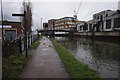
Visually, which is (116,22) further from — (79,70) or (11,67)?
(11,67)

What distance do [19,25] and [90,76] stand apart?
46663mm

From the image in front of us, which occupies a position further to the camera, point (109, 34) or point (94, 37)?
point (94, 37)

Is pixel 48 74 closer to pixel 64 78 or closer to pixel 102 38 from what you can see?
pixel 64 78

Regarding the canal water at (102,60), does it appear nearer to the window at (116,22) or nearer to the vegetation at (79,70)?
the vegetation at (79,70)

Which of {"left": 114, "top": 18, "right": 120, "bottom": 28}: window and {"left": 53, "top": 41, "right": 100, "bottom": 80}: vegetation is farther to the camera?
{"left": 114, "top": 18, "right": 120, "bottom": 28}: window

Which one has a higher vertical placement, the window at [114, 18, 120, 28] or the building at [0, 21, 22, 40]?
the window at [114, 18, 120, 28]

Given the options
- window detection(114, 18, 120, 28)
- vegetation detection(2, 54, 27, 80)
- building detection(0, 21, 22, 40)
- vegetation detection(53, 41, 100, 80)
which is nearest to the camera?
vegetation detection(2, 54, 27, 80)

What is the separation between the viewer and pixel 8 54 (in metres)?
14.1

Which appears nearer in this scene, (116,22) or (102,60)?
(102,60)

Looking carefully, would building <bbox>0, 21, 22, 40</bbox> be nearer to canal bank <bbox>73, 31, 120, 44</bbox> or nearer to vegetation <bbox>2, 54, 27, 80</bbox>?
canal bank <bbox>73, 31, 120, 44</bbox>

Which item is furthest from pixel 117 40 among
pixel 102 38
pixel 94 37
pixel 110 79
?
pixel 110 79

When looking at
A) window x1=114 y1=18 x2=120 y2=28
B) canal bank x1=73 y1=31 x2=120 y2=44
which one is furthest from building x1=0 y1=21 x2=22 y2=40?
window x1=114 y1=18 x2=120 y2=28

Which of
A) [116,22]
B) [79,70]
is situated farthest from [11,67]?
[116,22]

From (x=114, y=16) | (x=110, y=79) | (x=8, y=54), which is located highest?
(x=114, y=16)
